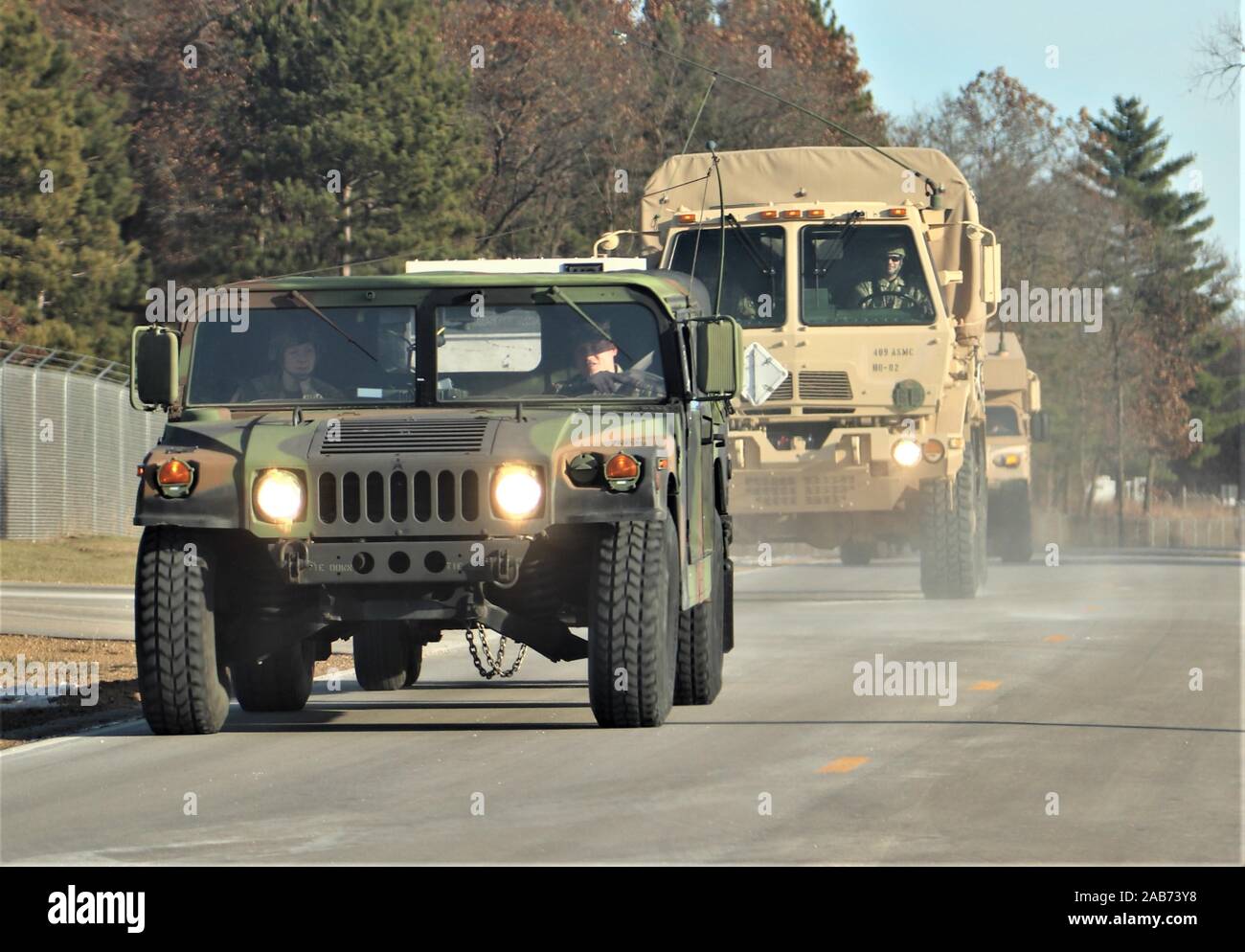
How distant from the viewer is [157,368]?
42.3ft

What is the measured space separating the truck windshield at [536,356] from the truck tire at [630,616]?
3.74ft

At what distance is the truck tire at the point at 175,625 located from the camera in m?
12.1

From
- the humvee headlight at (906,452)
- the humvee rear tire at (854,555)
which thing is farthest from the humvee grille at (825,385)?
the humvee rear tire at (854,555)

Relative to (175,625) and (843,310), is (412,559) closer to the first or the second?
(175,625)

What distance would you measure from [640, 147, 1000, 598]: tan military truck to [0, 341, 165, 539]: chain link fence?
19143mm

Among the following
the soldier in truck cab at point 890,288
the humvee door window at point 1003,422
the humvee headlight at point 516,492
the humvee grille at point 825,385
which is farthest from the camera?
the humvee door window at point 1003,422

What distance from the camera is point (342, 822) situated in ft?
31.7

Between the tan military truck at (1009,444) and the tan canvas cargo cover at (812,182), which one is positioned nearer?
the tan canvas cargo cover at (812,182)

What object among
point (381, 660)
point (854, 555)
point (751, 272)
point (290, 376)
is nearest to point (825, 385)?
point (751, 272)

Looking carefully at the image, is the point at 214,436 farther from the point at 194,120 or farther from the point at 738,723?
the point at 194,120

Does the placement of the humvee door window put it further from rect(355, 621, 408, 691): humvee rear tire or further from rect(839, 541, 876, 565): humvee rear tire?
rect(355, 621, 408, 691): humvee rear tire

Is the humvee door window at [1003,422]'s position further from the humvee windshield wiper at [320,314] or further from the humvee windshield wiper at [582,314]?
the humvee windshield wiper at [320,314]

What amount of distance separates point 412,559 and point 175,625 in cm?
124

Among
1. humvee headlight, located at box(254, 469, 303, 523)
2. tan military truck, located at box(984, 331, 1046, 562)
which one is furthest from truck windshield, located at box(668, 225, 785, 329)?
tan military truck, located at box(984, 331, 1046, 562)
